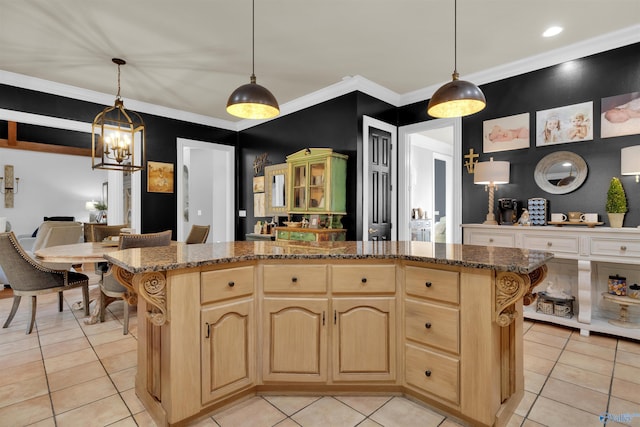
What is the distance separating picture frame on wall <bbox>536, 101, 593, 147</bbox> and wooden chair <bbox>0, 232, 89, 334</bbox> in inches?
200

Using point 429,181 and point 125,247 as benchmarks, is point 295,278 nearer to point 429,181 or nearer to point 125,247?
point 125,247

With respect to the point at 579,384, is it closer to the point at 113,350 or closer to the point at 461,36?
the point at 461,36

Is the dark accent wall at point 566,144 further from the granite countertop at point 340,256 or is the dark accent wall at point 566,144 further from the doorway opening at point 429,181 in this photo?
the granite countertop at point 340,256

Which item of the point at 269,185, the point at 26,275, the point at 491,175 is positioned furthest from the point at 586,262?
the point at 26,275

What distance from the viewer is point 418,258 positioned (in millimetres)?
1804

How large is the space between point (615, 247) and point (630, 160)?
2.45 feet

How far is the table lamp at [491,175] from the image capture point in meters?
3.53

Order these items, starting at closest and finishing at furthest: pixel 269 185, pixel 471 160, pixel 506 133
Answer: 1. pixel 506 133
2. pixel 471 160
3. pixel 269 185

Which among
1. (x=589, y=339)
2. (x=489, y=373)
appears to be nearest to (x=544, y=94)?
(x=589, y=339)

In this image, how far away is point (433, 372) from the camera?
71.9 inches

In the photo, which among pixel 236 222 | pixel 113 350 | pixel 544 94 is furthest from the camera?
pixel 236 222

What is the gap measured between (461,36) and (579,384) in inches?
118

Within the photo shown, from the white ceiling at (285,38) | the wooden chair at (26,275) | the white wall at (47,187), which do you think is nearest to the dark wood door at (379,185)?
the white ceiling at (285,38)

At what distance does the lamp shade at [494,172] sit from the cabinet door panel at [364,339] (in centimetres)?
231
